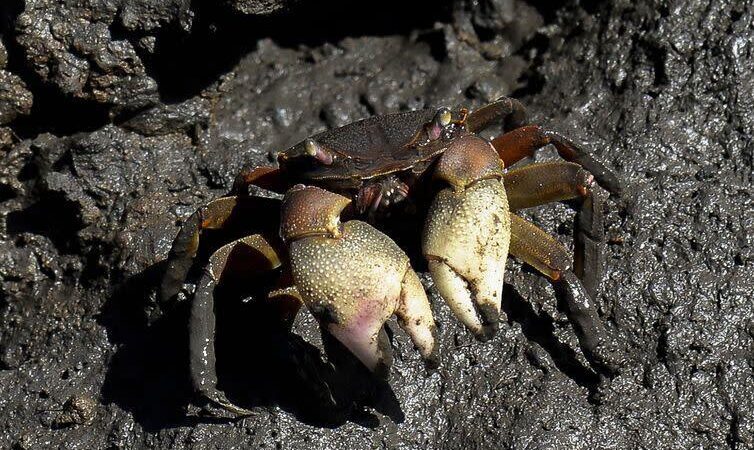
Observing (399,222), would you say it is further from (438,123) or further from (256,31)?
(256,31)

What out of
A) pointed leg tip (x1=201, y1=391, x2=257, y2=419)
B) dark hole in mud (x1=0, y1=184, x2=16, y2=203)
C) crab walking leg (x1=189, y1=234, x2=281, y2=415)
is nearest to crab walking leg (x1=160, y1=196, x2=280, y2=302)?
crab walking leg (x1=189, y1=234, x2=281, y2=415)

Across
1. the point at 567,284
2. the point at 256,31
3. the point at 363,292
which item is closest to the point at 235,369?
the point at 363,292

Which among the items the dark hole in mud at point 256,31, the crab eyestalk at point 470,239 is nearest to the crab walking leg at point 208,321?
the crab eyestalk at point 470,239

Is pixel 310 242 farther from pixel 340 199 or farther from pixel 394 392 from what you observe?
pixel 394 392

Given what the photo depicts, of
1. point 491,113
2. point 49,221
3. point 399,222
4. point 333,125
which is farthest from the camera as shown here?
point 333,125

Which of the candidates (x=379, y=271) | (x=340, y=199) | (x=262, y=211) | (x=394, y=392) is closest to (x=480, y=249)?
(x=379, y=271)

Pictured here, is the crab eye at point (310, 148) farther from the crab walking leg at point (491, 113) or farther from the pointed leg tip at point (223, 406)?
the pointed leg tip at point (223, 406)
